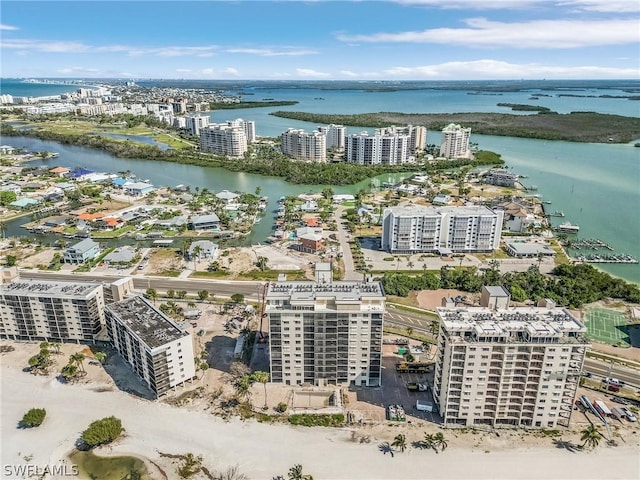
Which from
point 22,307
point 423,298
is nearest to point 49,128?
point 22,307

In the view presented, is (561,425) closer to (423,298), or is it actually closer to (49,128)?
(423,298)

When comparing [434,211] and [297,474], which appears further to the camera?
[434,211]

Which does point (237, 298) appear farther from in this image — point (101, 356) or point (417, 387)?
point (417, 387)

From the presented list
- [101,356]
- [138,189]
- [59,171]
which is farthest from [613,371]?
[59,171]

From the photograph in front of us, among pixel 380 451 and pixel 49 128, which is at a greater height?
pixel 49 128

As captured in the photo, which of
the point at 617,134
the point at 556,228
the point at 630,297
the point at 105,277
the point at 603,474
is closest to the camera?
the point at 603,474

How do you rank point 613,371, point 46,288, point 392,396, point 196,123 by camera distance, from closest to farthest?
point 392,396, point 613,371, point 46,288, point 196,123

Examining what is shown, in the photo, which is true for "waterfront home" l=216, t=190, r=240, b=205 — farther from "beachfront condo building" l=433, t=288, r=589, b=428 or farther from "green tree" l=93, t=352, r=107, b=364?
"beachfront condo building" l=433, t=288, r=589, b=428
